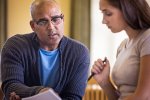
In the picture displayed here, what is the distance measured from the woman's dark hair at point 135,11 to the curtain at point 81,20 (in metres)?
2.22

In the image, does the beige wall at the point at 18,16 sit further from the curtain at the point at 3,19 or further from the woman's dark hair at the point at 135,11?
the woman's dark hair at the point at 135,11

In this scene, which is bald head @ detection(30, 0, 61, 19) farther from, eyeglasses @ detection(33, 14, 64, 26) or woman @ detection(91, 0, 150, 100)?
woman @ detection(91, 0, 150, 100)

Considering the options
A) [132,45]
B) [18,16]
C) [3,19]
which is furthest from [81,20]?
[132,45]

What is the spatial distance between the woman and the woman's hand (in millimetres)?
89

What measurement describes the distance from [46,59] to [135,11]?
57 cm

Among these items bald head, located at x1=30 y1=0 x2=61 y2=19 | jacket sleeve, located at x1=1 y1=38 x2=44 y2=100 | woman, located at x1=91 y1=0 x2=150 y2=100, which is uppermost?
bald head, located at x1=30 y1=0 x2=61 y2=19

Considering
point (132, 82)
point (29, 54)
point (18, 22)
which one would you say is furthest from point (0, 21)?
point (132, 82)

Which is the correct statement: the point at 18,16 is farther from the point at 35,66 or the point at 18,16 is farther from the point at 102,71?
the point at 102,71

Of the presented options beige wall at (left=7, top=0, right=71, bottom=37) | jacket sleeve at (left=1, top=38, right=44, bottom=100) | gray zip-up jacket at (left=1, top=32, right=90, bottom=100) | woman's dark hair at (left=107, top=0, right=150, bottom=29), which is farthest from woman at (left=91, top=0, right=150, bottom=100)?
beige wall at (left=7, top=0, right=71, bottom=37)

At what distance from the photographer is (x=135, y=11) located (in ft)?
3.67

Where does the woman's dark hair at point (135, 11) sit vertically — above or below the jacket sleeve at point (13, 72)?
above

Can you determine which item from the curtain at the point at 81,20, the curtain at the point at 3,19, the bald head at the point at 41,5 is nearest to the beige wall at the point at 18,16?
the curtain at the point at 3,19

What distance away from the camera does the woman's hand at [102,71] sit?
130 centimetres

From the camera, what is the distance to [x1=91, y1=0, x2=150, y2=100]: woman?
1.03 metres
